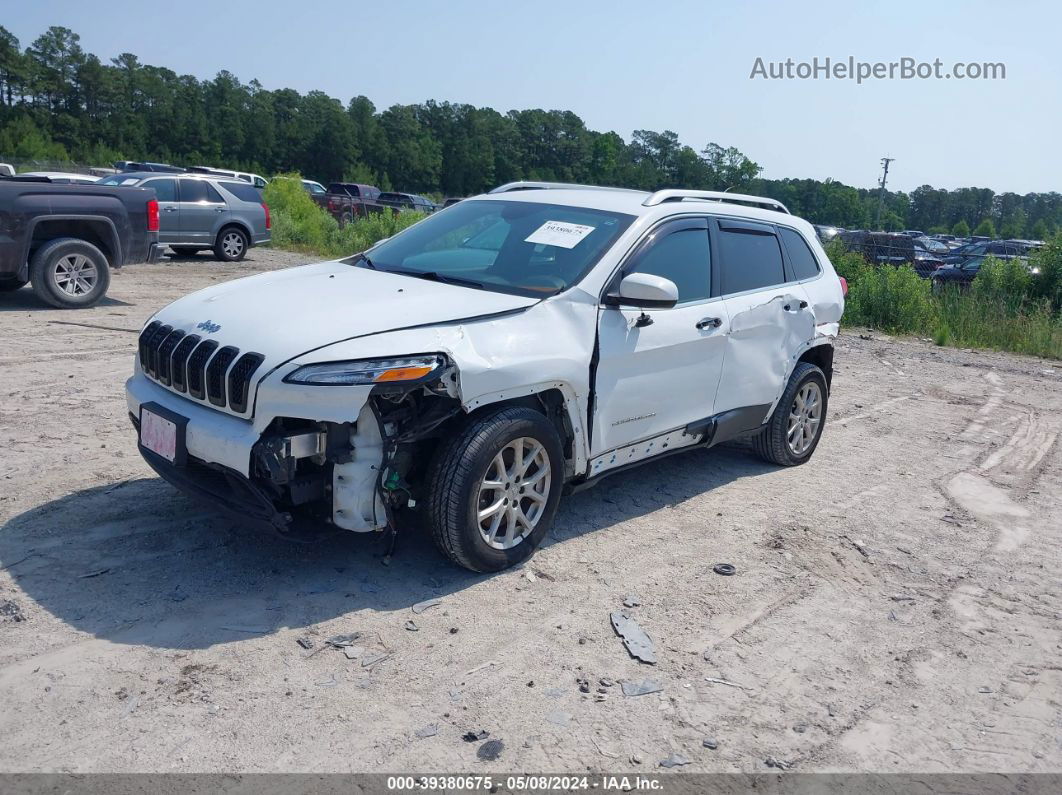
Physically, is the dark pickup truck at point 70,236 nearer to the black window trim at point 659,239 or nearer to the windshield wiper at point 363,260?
the windshield wiper at point 363,260

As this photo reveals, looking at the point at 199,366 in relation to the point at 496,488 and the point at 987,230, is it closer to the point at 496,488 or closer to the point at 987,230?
the point at 496,488

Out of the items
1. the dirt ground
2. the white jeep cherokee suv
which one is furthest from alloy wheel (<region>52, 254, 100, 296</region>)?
the white jeep cherokee suv

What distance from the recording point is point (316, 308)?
434cm

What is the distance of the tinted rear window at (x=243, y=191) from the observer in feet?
60.1

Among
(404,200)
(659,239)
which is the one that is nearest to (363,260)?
(659,239)

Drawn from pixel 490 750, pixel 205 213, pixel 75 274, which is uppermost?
pixel 205 213

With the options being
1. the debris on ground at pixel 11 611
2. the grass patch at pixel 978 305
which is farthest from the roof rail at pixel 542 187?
the grass patch at pixel 978 305

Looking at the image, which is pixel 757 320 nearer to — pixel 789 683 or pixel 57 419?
pixel 789 683

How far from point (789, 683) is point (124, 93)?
8270cm

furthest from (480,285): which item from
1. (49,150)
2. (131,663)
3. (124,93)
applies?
(124,93)

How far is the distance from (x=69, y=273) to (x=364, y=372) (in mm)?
8854

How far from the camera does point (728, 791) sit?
121 inches

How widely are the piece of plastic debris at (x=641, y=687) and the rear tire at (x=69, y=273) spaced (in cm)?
974

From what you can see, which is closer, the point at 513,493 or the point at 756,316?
the point at 513,493
